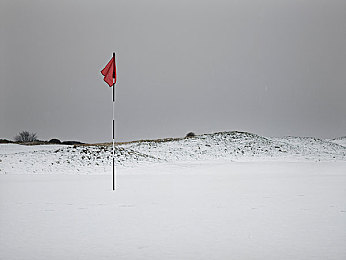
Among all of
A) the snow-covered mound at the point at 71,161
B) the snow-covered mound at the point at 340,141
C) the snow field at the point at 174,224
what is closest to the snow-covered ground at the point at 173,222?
the snow field at the point at 174,224

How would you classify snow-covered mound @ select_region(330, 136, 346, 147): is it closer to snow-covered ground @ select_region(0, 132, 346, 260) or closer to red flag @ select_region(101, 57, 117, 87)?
snow-covered ground @ select_region(0, 132, 346, 260)

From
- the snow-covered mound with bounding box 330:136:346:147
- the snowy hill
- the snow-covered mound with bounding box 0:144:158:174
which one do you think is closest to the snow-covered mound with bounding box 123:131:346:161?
the snowy hill

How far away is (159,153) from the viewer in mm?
27688

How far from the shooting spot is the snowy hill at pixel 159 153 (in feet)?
60.9

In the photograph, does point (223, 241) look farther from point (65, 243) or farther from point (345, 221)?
point (345, 221)

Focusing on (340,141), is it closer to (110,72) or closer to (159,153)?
(159,153)

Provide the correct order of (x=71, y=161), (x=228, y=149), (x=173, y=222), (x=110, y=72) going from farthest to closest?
(x=228, y=149), (x=71, y=161), (x=110, y=72), (x=173, y=222)

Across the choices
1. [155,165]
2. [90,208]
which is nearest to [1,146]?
[155,165]

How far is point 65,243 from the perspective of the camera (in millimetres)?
5012

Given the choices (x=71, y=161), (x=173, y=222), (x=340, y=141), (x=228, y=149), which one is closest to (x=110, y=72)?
(x=173, y=222)

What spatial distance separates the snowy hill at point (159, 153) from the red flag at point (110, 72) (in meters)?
7.41

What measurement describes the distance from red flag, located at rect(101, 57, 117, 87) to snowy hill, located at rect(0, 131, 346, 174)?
24.3 feet

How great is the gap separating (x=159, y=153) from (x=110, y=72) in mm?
16696

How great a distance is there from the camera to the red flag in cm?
1131
